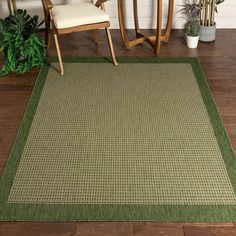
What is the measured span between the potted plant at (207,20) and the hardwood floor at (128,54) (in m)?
0.07

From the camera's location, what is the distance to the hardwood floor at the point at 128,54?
1.65 meters

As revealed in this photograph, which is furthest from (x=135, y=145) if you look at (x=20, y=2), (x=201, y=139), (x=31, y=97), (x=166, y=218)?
(x=20, y=2)

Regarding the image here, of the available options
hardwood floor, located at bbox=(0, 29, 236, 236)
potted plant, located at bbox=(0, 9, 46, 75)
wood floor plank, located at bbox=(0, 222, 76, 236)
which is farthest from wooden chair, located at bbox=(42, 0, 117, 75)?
wood floor plank, located at bbox=(0, 222, 76, 236)

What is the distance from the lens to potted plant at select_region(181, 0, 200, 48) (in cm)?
314

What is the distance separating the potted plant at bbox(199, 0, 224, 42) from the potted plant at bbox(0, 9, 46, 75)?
57.2 inches

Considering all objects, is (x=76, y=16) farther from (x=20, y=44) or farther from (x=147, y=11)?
(x=147, y=11)

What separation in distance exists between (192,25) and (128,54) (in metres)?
0.63

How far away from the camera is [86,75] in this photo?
281 cm

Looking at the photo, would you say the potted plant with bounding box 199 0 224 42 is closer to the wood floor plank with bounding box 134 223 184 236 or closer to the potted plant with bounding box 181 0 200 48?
the potted plant with bounding box 181 0 200 48

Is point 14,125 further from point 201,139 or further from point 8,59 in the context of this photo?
point 201,139

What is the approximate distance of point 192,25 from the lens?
315 cm

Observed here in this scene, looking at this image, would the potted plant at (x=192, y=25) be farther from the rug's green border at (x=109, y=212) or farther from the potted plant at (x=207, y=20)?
the rug's green border at (x=109, y=212)

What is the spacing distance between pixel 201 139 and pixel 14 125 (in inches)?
47.1

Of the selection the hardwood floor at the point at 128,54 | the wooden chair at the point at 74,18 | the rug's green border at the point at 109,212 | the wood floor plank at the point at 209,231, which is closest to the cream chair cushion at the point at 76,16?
the wooden chair at the point at 74,18
